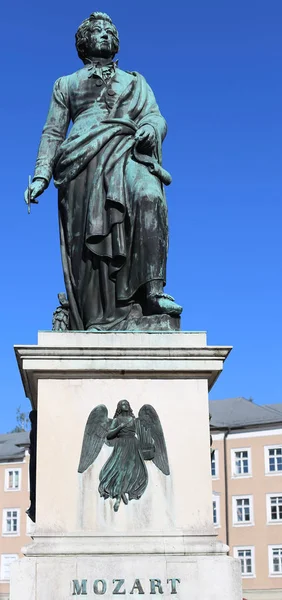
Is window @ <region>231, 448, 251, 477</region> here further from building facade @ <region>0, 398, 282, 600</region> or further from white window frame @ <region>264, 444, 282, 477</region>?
white window frame @ <region>264, 444, 282, 477</region>

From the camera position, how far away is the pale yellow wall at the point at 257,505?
59625 mm

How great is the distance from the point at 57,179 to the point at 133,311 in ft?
5.11

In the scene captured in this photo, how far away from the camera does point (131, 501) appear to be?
739 centimetres

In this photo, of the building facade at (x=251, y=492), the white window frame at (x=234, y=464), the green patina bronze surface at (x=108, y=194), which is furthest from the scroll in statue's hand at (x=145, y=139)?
the white window frame at (x=234, y=464)

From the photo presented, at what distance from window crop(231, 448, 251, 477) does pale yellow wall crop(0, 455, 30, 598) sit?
1505 cm

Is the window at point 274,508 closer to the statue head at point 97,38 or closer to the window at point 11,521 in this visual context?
the window at point 11,521

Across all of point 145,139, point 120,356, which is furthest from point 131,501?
point 145,139

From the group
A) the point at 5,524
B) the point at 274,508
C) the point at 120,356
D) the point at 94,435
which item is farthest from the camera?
the point at 5,524

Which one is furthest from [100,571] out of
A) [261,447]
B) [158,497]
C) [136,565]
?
[261,447]

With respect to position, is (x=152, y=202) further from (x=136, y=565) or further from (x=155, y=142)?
(x=136, y=565)

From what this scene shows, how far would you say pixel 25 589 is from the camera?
22.9 feet

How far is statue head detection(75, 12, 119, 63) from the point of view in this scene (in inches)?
378

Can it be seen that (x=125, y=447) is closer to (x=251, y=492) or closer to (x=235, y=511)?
(x=235, y=511)

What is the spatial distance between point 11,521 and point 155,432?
63.5 meters
